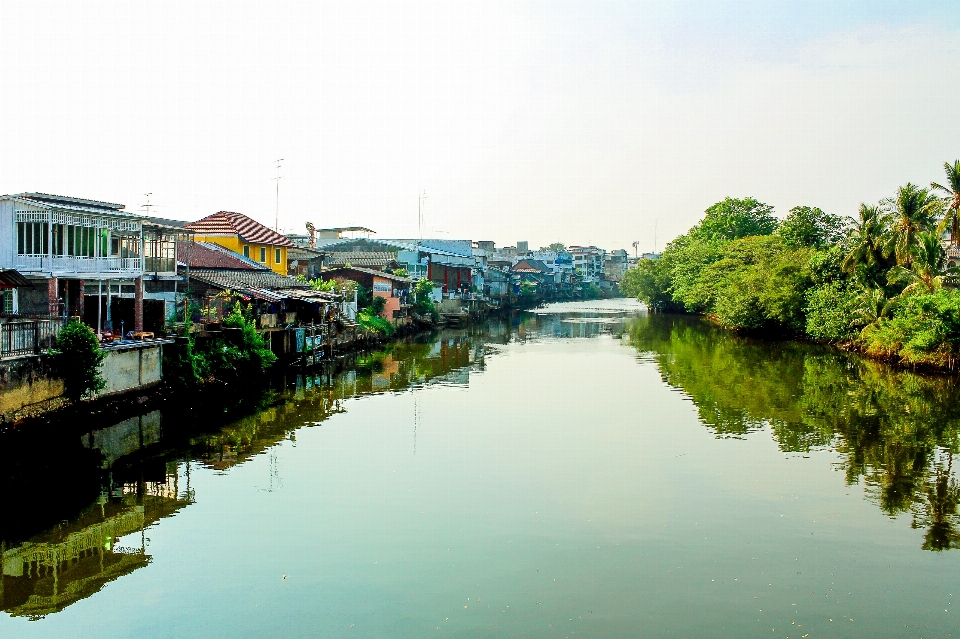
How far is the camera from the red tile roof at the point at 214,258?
30945 millimetres

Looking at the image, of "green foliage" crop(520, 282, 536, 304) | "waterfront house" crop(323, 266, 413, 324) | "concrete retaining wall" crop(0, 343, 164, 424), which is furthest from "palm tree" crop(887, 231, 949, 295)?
"green foliage" crop(520, 282, 536, 304)

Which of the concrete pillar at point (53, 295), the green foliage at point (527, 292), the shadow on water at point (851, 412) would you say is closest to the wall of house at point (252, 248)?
the concrete pillar at point (53, 295)

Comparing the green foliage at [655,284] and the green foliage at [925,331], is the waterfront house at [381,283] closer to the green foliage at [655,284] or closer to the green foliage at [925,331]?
the green foliage at [925,331]

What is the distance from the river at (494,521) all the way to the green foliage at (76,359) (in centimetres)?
105

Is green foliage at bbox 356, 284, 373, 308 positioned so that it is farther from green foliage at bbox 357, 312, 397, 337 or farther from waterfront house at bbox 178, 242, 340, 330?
waterfront house at bbox 178, 242, 340, 330

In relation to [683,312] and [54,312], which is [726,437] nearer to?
[54,312]

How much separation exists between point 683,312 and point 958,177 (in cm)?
3809

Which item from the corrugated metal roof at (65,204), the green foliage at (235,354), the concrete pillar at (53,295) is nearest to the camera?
the concrete pillar at (53,295)

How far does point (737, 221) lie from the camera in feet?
212

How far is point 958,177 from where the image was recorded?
33000mm

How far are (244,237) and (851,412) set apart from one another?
25986 millimetres

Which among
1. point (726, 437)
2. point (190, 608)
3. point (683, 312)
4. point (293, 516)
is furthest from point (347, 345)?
point (683, 312)

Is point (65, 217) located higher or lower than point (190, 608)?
higher

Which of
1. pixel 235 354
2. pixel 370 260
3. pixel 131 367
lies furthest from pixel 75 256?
pixel 370 260
